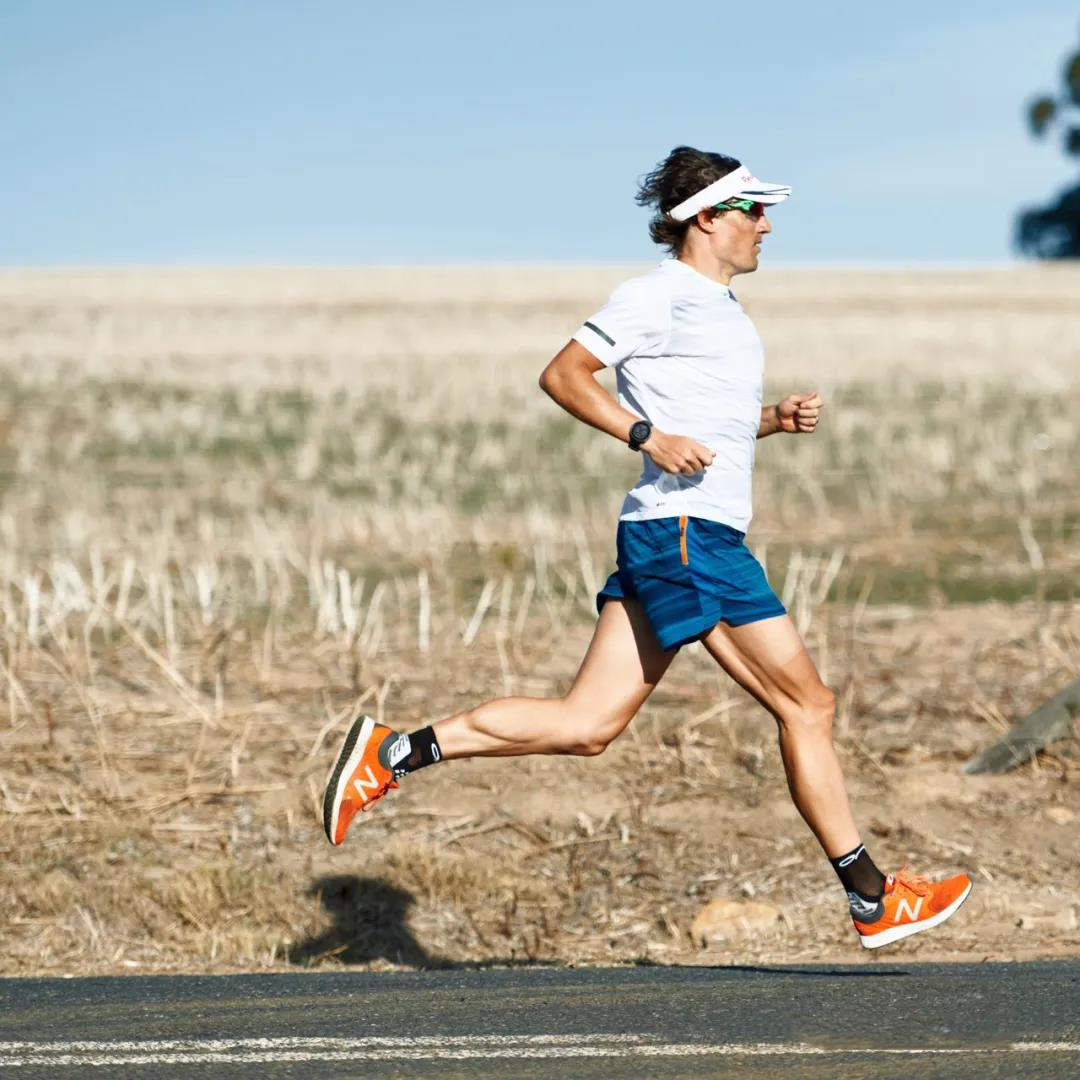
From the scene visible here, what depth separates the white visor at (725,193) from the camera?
5.54 meters

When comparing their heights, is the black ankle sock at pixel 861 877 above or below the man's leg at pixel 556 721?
below

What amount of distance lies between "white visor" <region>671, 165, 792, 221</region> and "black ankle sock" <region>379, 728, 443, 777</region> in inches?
61.8

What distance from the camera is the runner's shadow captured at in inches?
278

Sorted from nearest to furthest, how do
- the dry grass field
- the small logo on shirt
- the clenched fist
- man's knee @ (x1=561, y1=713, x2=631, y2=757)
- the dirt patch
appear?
the clenched fist, the small logo on shirt, man's knee @ (x1=561, y1=713, x2=631, y2=757), the dirt patch, the dry grass field

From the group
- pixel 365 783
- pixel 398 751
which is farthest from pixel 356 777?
pixel 398 751

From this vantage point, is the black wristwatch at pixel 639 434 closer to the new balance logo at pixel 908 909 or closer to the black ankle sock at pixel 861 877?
Answer: the black ankle sock at pixel 861 877

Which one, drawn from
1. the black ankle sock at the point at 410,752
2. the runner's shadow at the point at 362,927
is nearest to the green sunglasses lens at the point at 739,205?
the black ankle sock at the point at 410,752

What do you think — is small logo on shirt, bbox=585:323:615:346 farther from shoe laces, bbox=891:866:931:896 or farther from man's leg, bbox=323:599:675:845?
shoe laces, bbox=891:866:931:896

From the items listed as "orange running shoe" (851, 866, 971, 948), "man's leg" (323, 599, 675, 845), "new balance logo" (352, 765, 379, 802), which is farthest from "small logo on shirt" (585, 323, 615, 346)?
"orange running shoe" (851, 866, 971, 948)

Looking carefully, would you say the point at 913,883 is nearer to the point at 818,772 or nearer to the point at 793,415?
the point at 818,772

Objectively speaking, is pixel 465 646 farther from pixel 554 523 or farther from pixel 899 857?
pixel 554 523

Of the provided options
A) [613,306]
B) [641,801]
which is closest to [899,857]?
[641,801]

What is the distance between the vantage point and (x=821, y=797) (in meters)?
5.54

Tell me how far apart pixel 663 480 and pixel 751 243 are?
2.35 ft
